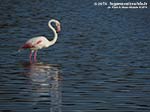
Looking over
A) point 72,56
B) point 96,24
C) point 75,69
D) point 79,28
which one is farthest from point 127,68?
point 96,24

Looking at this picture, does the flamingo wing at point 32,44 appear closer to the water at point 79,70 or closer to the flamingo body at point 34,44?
the flamingo body at point 34,44

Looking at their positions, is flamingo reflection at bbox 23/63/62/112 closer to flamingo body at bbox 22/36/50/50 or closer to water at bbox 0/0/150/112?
water at bbox 0/0/150/112

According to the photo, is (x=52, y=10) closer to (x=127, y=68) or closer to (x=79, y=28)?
(x=79, y=28)

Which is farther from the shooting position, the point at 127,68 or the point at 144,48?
the point at 144,48

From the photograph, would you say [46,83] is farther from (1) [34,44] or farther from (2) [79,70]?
(1) [34,44]

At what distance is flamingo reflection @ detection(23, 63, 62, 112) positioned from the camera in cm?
1684

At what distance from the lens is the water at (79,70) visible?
16578 mm

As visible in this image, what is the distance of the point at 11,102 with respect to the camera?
16.6 meters

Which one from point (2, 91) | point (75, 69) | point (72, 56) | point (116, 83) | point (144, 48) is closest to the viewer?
point (2, 91)

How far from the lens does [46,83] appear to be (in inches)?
773

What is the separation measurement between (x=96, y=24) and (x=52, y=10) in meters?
14.4

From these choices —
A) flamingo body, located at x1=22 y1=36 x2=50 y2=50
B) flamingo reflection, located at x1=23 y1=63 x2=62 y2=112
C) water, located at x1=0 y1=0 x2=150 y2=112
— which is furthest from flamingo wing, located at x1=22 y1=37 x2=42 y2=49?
flamingo reflection, located at x1=23 y1=63 x2=62 y2=112

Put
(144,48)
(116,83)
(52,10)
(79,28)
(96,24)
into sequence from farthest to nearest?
1. (52,10)
2. (96,24)
3. (79,28)
4. (144,48)
5. (116,83)

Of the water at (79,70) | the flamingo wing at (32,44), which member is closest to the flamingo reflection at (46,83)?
the water at (79,70)
